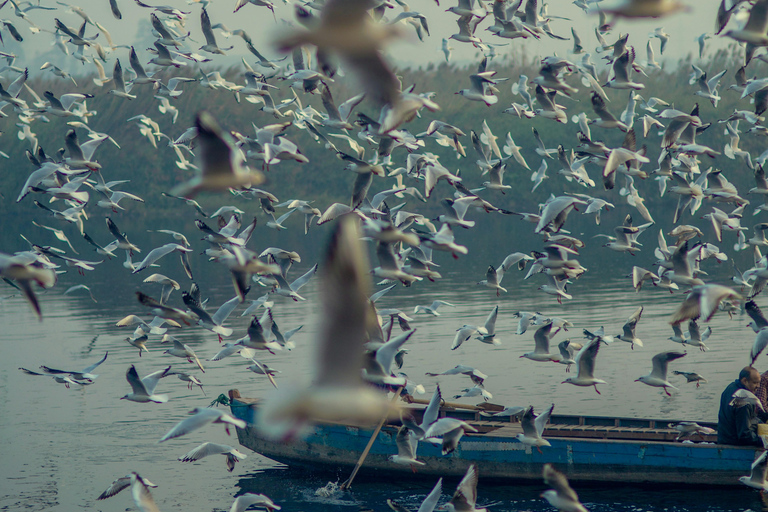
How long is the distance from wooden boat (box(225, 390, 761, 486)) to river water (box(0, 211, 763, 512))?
382 millimetres

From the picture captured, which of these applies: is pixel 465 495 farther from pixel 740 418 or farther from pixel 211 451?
pixel 740 418

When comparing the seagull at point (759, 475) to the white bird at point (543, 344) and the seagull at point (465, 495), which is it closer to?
the white bird at point (543, 344)

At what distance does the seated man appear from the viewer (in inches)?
602

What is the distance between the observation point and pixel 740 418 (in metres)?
16.0

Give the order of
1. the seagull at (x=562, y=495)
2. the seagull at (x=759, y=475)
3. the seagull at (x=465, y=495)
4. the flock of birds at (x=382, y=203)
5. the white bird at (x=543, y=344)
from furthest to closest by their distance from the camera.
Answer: the white bird at (x=543, y=344) → the seagull at (x=759, y=475) → the seagull at (x=465, y=495) → the seagull at (x=562, y=495) → the flock of birds at (x=382, y=203)

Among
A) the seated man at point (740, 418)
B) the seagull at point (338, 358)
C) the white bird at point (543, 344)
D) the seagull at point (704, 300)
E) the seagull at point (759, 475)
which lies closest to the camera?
the seagull at point (338, 358)

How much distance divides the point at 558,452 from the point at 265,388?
37.7 ft

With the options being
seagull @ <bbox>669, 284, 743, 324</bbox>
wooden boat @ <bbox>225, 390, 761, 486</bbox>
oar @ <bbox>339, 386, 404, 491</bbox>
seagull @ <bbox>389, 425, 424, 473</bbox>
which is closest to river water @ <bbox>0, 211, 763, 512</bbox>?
oar @ <bbox>339, 386, 404, 491</bbox>

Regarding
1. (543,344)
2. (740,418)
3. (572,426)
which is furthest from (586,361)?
(572,426)

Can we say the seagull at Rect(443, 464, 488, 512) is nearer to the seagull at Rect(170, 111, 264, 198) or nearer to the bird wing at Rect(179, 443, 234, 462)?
the bird wing at Rect(179, 443, 234, 462)

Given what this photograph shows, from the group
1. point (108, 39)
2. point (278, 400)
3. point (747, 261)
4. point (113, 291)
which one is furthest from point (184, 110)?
point (278, 400)

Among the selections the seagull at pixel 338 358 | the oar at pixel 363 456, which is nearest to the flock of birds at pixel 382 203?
the seagull at pixel 338 358

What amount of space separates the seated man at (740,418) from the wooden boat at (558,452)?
0.17 metres

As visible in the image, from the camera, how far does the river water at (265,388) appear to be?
61.4 feet
